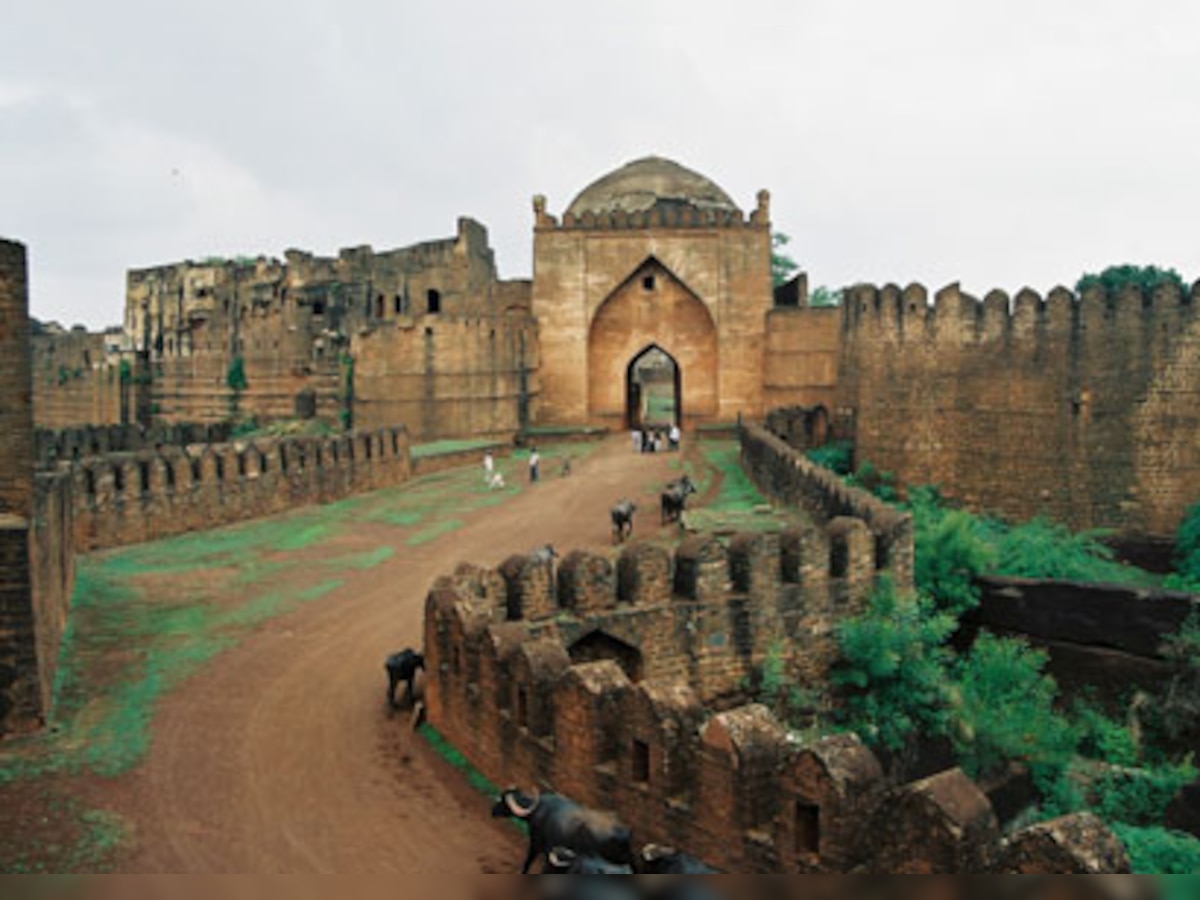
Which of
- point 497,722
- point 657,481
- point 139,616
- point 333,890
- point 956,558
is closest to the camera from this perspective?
point 333,890

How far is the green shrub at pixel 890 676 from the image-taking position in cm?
1209

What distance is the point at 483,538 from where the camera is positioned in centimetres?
1805

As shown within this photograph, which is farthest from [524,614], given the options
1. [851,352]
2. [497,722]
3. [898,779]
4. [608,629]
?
[851,352]

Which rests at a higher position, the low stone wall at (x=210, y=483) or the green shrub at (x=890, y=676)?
the low stone wall at (x=210, y=483)

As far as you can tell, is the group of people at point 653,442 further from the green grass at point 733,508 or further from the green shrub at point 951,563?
the green shrub at point 951,563

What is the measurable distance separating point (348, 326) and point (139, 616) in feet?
98.5

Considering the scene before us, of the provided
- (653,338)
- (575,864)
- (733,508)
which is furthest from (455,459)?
(575,864)

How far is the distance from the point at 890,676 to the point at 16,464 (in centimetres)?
999

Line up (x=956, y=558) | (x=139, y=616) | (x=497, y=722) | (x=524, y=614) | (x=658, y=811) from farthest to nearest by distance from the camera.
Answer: (x=956, y=558) < (x=139, y=616) < (x=524, y=614) < (x=497, y=722) < (x=658, y=811)

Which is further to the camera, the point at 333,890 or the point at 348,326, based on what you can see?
the point at 348,326

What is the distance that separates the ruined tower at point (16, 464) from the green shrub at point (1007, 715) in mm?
9869

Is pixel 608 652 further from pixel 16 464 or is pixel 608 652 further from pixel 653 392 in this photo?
pixel 653 392

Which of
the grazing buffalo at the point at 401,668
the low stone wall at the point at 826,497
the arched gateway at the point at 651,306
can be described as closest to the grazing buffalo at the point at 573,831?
the grazing buffalo at the point at 401,668

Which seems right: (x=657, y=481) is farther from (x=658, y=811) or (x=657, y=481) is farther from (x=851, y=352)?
(x=658, y=811)
